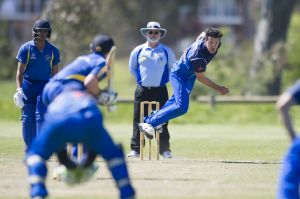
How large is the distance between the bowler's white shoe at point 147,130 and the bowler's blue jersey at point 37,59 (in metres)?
1.72

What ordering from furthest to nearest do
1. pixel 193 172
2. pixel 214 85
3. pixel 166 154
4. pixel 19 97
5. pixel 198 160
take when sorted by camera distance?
pixel 166 154
pixel 198 160
pixel 214 85
pixel 19 97
pixel 193 172

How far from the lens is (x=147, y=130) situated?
15445mm

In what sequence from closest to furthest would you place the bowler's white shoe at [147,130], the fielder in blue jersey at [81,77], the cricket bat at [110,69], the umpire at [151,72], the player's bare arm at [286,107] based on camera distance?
the player's bare arm at [286,107] → the fielder in blue jersey at [81,77] → the cricket bat at [110,69] → the bowler's white shoe at [147,130] → the umpire at [151,72]

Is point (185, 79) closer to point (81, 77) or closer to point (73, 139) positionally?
point (81, 77)

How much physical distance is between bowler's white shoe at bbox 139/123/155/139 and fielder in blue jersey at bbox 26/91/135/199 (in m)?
4.97

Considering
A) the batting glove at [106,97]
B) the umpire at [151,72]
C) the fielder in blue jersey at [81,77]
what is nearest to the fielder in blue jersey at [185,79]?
the umpire at [151,72]

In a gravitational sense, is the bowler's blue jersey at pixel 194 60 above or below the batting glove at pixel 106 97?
below

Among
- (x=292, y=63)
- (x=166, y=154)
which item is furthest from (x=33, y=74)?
(x=292, y=63)

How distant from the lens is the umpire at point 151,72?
53.3 ft

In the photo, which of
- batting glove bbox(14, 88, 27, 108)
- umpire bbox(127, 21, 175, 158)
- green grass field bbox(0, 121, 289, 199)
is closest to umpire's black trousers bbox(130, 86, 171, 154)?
umpire bbox(127, 21, 175, 158)

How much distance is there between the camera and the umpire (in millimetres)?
16234

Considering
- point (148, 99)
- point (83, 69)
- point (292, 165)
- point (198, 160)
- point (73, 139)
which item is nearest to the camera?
point (292, 165)

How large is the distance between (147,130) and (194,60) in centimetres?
139

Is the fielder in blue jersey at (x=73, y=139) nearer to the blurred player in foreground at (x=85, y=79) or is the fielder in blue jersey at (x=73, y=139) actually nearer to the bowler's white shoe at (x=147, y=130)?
the blurred player in foreground at (x=85, y=79)
